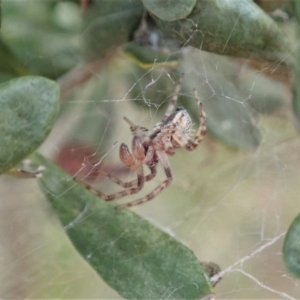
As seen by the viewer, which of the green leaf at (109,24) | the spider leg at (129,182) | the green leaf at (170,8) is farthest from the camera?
the spider leg at (129,182)

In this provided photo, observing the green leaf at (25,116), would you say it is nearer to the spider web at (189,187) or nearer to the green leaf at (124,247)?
the green leaf at (124,247)

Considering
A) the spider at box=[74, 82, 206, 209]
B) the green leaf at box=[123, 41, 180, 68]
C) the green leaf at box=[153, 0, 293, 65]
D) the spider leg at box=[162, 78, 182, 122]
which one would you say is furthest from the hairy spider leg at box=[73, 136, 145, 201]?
the green leaf at box=[153, 0, 293, 65]

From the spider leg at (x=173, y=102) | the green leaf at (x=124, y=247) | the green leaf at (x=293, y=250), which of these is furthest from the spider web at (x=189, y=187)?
the green leaf at (x=293, y=250)

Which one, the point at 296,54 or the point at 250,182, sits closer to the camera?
the point at 296,54

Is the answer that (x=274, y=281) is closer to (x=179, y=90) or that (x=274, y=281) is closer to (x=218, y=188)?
(x=218, y=188)

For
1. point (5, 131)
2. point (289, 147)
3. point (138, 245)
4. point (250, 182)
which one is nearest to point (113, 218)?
point (138, 245)

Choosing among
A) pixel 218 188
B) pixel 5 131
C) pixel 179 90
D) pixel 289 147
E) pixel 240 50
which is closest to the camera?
pixel 5 131
